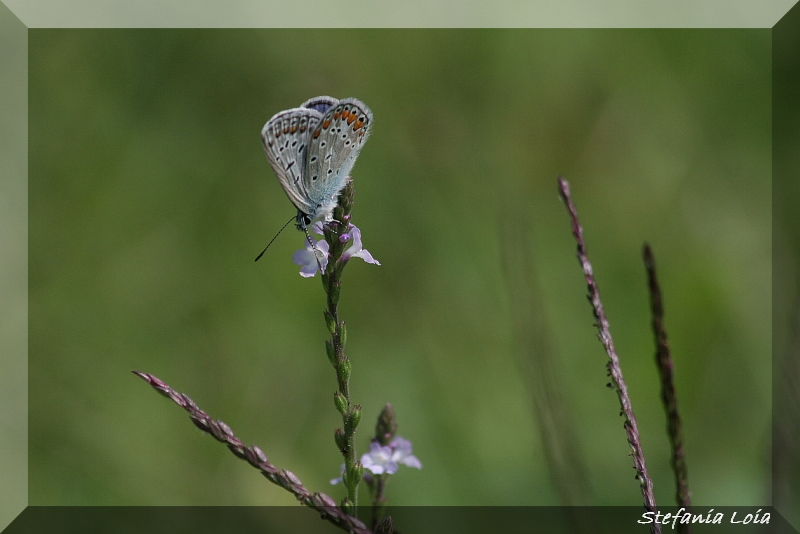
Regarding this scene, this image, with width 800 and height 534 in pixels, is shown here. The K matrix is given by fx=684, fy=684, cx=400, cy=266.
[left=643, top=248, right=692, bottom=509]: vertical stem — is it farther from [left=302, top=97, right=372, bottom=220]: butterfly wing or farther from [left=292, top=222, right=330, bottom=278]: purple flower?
[left=302, top=97, right=372, bottom=220]: butterfly wing

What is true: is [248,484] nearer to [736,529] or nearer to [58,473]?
[58,473]

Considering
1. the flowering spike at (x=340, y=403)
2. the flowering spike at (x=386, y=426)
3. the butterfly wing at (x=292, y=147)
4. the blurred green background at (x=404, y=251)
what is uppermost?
the blurred green background at (x=404, y=251)

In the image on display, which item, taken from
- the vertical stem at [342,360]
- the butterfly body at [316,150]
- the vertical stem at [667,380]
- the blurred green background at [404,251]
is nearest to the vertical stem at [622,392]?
the vertical stem at [667,380]

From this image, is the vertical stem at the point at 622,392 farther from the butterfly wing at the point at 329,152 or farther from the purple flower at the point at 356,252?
the butterfly wing at the point at 329,152

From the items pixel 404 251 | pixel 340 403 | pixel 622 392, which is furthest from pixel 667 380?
pixel 404 251

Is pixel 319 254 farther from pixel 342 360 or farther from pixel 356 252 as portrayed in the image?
pixel 342 360

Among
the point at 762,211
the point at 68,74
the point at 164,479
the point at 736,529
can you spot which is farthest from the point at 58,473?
the point at 762,211

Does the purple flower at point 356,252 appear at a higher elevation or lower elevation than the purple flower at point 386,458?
higher
